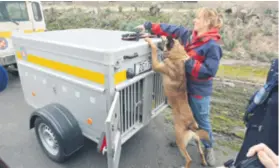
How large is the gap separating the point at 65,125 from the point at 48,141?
65 centimetres

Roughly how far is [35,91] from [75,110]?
38.7 inches

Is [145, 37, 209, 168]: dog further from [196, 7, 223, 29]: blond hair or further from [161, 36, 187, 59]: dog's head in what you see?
[196, 7, 223, 29]: blond hair

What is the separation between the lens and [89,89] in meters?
2.20

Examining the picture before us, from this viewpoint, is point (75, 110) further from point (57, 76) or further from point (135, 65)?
point (135, 65)

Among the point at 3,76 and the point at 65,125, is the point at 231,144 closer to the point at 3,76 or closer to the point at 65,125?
the point at 65,125

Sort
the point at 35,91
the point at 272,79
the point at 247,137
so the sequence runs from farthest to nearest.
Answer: the point at 35,91 < the point at 247,137 < the point at 272,79

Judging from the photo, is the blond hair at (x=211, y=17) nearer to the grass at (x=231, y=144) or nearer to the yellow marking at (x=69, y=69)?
the yellow marking at (x=69, y=69)

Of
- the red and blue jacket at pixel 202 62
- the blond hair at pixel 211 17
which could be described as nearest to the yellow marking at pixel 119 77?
the red and blue jacket at pixel 202 62

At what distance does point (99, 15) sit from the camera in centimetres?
1520

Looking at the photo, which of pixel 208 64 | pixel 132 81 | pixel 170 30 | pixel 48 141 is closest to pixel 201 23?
pixel 208 64

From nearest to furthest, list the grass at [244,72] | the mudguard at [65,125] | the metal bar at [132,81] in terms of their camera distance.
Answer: the metal bar at [132,81]
the mudguard at [65,125]
the grass at [244,72]

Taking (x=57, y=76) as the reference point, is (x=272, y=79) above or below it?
above

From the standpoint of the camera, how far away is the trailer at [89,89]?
6.64 ft

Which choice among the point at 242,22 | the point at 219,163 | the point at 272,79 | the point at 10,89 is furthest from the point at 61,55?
the point at 242,22
